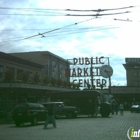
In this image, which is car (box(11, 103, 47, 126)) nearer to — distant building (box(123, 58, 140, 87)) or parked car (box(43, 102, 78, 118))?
parked car (box(43, 102, 78, 118))

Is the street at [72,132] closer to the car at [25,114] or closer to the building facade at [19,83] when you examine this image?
the car at [25,114]

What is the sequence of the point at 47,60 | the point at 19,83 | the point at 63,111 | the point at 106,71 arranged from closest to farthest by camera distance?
the point at 19,83 → the point at 63,111 → the point at 106,71 → the point at 47,60

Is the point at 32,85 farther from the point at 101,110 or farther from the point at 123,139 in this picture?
the point at 123,139

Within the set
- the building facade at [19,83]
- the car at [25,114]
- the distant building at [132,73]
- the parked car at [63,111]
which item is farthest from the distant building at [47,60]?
the car at [25,114]

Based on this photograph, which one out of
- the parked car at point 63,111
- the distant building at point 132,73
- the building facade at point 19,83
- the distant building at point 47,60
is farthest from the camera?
the distant building at point 132,73

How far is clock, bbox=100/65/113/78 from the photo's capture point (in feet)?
185

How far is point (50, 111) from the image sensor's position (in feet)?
70.7

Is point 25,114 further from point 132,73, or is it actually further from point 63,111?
point 132,73

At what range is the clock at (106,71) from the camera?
56250 mm

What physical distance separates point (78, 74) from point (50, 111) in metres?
40.5

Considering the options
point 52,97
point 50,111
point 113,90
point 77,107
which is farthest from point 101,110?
point 113,90

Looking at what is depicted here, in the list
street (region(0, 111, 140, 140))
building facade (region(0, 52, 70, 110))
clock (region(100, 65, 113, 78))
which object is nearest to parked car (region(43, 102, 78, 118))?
building facade (region(0, 52, 70, 110))

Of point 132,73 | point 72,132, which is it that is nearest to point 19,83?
Result: point 72,132

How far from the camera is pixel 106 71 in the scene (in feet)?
187
